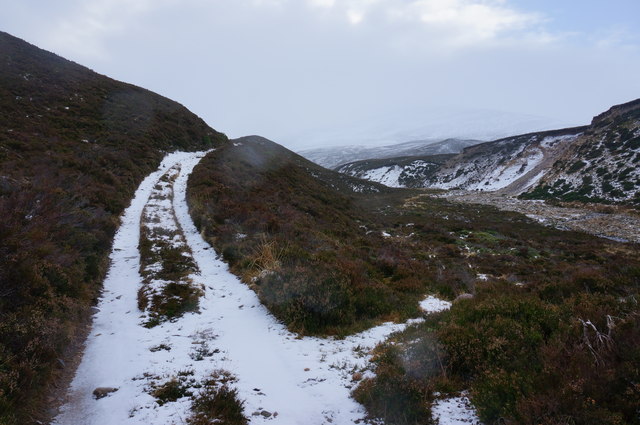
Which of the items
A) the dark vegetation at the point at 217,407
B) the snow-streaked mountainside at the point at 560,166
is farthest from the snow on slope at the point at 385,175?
the dark vegetation at the point at 217,407

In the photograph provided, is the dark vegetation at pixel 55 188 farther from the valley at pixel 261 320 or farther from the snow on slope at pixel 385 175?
the snow on slope at pixel 385 175

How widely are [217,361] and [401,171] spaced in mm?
93465

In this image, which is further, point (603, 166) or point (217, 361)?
point (603, 166)

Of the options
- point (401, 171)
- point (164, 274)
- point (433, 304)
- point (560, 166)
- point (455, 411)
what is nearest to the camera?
point (455, 411)

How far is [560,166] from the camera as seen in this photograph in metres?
50.5

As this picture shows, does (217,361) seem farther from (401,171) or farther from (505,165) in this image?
(401,171)

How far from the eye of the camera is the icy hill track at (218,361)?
4520 mm

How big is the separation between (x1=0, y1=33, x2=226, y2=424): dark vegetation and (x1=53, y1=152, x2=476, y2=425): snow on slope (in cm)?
56

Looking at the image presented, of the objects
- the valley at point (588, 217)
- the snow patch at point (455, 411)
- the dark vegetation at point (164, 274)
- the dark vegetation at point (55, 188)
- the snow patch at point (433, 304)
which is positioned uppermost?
the dark vegetation at point (55, 188)

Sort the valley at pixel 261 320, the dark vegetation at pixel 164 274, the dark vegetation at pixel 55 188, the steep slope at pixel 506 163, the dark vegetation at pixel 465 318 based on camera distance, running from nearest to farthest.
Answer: the dark vegetation at pixel 465 318
the valley at pixel 261 320
the dark vegetation at pixel 55 188
the dark vegetation at pixel 164 274
the steep slope at pixel 506 163

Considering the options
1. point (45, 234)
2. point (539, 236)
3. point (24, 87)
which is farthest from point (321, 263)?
point (24, 87)

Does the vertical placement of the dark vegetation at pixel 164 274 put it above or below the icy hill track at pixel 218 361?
above

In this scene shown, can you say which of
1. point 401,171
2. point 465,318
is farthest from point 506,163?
point 465,318

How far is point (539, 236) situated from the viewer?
2512cm
